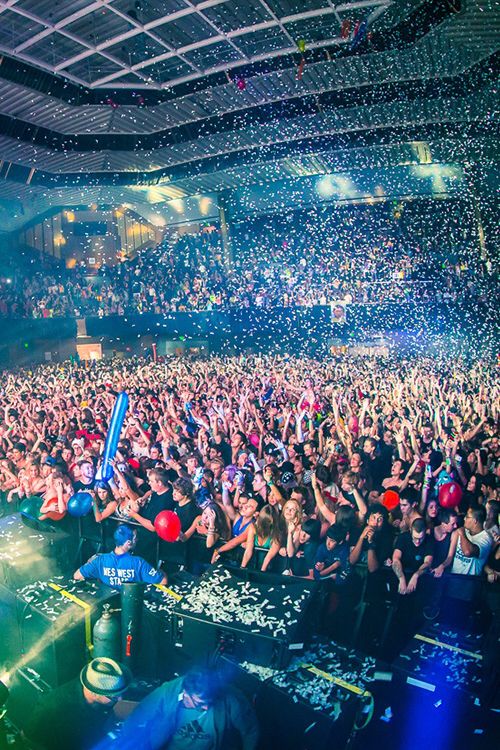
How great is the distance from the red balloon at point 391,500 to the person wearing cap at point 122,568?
8.01 feet

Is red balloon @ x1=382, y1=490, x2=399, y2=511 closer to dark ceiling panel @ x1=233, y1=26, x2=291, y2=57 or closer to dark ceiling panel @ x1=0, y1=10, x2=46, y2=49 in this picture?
dark ceiling panel @ x1=233, y1=26, x2=291, y2=57

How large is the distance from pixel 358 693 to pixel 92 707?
5.99 feet

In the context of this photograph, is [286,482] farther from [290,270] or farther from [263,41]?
[290,270]

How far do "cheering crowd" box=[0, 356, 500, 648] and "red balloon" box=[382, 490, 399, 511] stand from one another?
0.02 metres

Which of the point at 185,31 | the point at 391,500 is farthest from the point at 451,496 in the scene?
the point at 185,31

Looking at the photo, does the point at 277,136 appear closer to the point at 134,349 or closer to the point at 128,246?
the point at 134,349

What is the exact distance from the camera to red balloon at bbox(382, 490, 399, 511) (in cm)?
556

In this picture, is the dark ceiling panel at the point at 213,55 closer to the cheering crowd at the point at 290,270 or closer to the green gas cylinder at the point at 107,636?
the cheering crowd at the point at 290,270

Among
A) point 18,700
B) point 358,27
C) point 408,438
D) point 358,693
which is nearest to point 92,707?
point 18,700

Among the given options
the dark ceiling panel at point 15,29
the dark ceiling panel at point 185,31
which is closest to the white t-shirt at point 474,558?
the dark ceiling panel at point 185,31

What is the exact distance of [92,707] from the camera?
3.62m

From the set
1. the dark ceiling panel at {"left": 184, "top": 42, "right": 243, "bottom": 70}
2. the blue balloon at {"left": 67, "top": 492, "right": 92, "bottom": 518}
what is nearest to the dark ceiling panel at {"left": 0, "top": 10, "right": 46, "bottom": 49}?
the dark ceiling panel at {"left": 184, "top": 42, "right": 243, "bottom": 70}

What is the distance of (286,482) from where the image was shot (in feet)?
20.6

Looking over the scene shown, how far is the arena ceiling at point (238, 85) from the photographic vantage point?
10.5 metres
